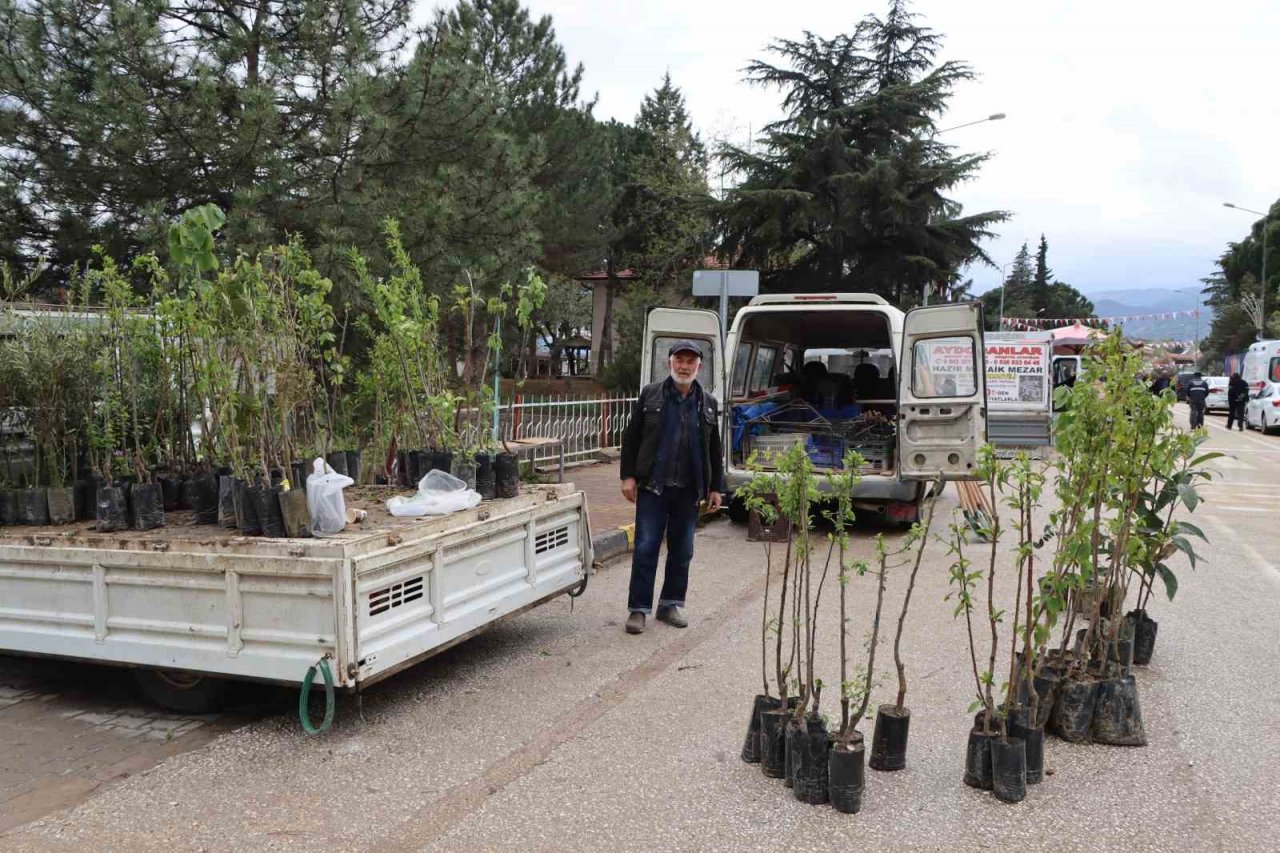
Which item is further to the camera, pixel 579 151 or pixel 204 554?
pixel 579 151

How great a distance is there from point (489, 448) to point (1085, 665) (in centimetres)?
362

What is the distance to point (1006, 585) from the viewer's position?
737 cm

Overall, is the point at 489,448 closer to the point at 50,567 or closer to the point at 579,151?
the point at 50,567

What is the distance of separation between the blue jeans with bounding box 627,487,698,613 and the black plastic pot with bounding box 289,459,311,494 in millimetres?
1998

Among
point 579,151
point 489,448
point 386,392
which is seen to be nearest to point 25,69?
point 386,392

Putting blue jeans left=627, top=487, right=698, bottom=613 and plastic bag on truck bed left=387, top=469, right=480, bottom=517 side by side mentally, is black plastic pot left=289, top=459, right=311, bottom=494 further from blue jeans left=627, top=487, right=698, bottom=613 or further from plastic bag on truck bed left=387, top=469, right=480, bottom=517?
blue jeans left=627, top=487, right=698, bottom=613

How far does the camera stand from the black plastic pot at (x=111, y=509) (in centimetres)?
473

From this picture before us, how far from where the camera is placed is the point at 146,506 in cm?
478

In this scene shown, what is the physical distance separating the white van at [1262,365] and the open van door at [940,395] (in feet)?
95.7

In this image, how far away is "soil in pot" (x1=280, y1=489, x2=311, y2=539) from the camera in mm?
4355

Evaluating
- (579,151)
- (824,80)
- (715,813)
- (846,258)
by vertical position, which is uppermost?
(824,80)

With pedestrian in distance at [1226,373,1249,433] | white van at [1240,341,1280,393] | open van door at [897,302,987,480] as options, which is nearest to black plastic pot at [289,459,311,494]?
open van door at [897,302,987,480]

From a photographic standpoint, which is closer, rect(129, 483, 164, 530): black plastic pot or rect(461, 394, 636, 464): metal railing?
rect(129, 483, 164, 530): black plastic pot

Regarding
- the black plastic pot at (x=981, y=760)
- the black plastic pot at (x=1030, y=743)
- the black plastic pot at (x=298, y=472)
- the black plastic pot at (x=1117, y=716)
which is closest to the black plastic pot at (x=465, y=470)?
the black plastic pot at (x=298, y=472)
